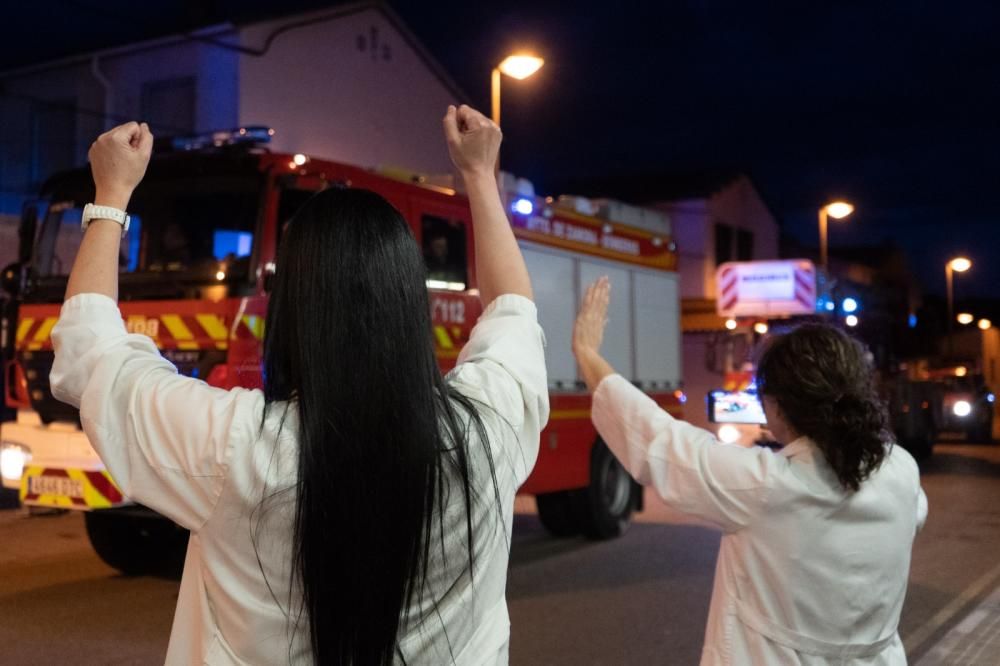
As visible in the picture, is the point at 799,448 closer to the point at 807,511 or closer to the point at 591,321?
the point at 807,511

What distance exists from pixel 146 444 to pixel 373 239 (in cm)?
45

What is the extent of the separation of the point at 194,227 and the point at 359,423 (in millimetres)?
6477

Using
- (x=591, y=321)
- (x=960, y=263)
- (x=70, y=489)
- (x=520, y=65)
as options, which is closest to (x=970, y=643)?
Result: (x=591, y=321)

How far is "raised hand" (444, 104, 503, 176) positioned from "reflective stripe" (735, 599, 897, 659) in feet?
3.88

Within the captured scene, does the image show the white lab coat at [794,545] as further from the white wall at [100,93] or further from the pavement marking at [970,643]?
the white wall at [100,93]

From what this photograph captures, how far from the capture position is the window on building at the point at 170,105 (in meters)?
20.7

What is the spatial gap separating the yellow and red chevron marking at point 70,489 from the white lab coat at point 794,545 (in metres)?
5.26

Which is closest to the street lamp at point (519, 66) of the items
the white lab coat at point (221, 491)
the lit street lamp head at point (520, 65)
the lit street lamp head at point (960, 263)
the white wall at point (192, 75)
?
the lit street lamp head at point (520, 65)

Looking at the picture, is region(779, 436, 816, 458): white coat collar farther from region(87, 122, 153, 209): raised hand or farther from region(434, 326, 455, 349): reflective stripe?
region(434, 326, 455, 349): reflective stripe

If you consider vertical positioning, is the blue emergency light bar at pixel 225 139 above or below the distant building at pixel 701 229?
below

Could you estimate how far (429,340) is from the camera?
168 cm

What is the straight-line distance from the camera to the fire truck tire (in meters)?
8.57

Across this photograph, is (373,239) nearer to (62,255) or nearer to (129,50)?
(62,255)

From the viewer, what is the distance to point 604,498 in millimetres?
10461
